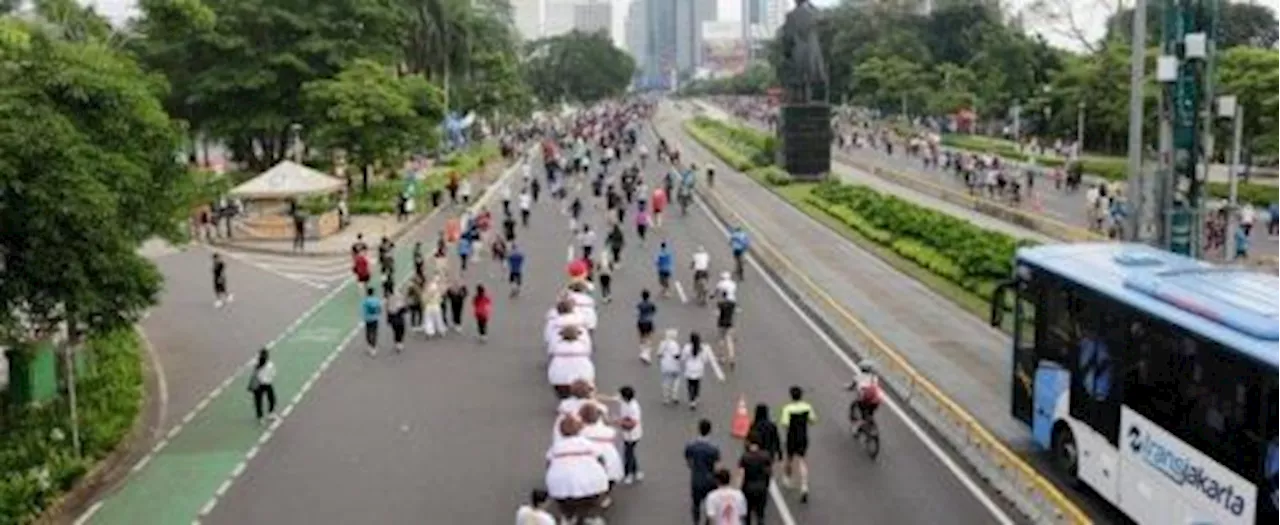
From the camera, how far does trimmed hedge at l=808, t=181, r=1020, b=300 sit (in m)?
32.0

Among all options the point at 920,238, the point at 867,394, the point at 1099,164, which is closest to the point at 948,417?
the point at 867,394

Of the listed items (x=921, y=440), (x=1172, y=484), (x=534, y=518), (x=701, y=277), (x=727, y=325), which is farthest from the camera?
(x=701, y=277)

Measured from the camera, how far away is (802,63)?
66.9 m

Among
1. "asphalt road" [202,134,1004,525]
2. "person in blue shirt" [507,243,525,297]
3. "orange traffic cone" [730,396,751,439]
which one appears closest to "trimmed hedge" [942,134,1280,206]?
"asphalt road" [202,134,1004,525]

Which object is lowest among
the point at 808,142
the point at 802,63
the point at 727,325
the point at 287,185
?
the point at 727,325

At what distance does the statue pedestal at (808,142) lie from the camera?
216 feet

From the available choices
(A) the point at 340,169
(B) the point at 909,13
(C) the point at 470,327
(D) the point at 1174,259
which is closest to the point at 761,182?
(A) the point at 340,169

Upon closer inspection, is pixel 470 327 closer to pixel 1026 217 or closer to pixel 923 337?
pixel 923 337

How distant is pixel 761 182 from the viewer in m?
66.9

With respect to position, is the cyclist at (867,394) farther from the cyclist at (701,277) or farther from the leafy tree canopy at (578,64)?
the leafy tree canopy at (578,64)

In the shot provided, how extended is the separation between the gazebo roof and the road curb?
22.2 m

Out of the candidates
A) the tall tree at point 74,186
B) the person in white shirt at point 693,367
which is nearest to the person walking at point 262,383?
the tall tree at point 74,186

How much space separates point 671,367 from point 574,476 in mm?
7312

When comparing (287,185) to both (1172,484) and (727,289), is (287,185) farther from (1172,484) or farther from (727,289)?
(1172,484)
